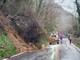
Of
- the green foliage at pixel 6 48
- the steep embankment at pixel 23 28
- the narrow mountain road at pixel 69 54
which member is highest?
the steep embankment at pixel 23 28

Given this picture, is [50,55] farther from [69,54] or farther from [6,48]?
[6,48]

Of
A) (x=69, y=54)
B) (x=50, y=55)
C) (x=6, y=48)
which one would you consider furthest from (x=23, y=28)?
(x=50, y=55)

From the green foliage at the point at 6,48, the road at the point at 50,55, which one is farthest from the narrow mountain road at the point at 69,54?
the green foliage at the point at 6,48

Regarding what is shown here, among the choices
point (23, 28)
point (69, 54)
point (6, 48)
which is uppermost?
point (23, 28)

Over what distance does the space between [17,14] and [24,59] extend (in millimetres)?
16291

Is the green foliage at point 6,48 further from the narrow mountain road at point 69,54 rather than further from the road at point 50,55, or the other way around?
the narrow mountain road at point 69,54

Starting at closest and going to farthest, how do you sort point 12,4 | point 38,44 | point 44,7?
point 12,4
point 38,44
point 44,7

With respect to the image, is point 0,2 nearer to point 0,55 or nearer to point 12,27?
point 12,27

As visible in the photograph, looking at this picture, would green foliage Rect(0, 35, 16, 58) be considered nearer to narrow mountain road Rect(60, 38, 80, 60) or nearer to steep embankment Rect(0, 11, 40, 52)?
narrow mountain road Rect(60, 38, 80, 60)

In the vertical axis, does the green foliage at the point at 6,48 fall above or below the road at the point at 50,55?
above

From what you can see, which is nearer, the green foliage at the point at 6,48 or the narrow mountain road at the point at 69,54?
the narrow mountain road at the point at 69,54

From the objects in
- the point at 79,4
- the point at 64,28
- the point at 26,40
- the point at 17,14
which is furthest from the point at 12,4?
the point at 64,28

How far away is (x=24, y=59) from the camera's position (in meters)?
24.5

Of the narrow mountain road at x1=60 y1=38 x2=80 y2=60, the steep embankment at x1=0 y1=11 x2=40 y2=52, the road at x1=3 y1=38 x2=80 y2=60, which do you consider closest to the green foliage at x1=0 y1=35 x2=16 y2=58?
the road at x1=3 y1=38 x2=80 y2=60
